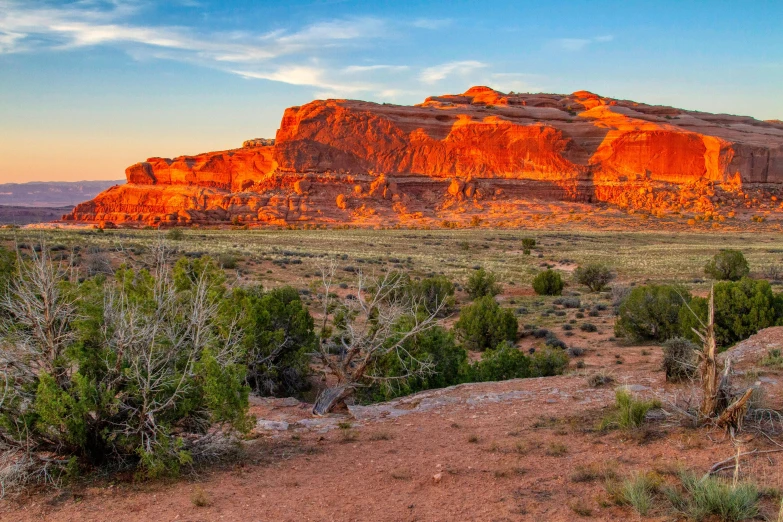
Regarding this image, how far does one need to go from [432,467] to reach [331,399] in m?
2.49

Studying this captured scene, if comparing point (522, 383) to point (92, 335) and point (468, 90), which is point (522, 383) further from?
point (468, 90)

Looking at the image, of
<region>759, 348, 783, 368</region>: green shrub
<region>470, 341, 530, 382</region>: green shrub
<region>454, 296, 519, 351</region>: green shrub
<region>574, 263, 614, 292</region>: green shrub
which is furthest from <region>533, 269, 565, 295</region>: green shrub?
<region>759, 348, 783, 368</region>: green shrub

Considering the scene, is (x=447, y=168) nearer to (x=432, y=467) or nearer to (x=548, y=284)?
(x=548, y=284)

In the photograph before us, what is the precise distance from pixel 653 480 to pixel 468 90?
112 m

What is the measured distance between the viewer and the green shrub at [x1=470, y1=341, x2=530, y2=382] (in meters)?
10.2

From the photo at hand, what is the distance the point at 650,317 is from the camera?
1408 cm

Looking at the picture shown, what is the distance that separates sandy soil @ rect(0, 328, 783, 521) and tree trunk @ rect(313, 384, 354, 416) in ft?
0.80

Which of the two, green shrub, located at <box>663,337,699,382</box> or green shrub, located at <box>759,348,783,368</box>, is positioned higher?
green shrub, located at <box>663,337,699,382</box>

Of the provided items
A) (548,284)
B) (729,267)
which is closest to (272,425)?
(548,284)

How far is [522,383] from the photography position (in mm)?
8828

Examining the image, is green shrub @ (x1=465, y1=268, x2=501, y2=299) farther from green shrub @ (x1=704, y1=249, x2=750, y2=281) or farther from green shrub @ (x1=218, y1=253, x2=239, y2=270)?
green shrub @ (x1=704, y1=249, x2=750, y2=281)

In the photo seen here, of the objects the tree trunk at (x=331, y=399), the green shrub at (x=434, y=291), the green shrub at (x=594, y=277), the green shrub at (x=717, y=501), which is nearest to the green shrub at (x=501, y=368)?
the tree trunk at (x=331, y=399)

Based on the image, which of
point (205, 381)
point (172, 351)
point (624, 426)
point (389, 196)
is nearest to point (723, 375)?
point (624, 426)

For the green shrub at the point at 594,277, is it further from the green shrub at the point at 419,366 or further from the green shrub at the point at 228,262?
the green shrub at the point at 419,366
